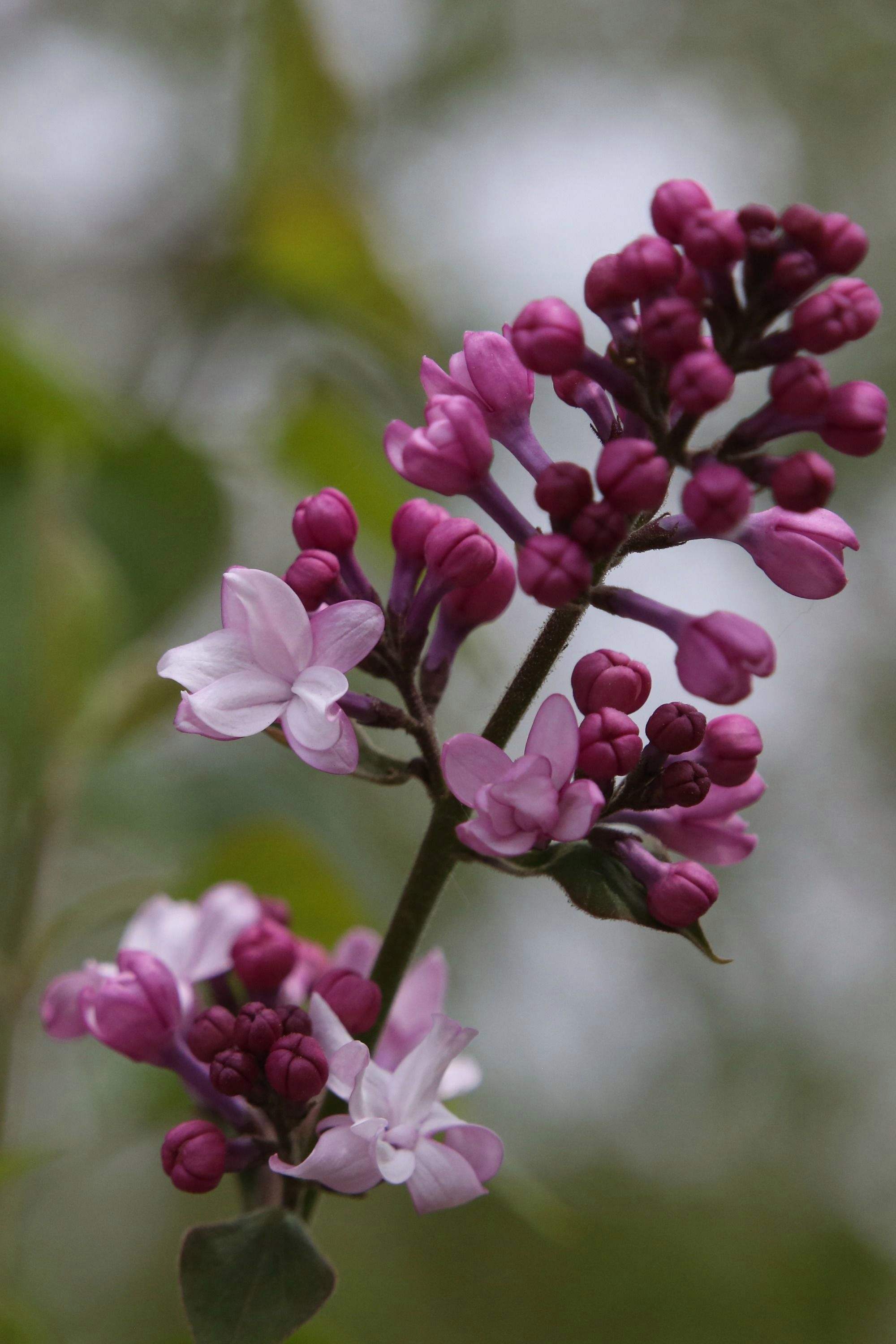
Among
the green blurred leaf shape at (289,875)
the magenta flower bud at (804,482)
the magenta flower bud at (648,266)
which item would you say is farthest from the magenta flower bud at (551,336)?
the green blurred leaf shape at (289,875)

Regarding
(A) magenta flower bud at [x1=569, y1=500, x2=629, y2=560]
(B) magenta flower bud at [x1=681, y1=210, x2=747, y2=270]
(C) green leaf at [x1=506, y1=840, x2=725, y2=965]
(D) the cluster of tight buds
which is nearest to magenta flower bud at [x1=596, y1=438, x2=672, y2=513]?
(A) magenta flower bud at [x1=569, y1=500, x2=629, y2=560]

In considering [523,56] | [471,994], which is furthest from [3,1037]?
[523,56]

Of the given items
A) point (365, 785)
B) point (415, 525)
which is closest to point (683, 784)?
point (415, 525)

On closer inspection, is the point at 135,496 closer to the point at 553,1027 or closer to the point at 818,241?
the point at 818,241

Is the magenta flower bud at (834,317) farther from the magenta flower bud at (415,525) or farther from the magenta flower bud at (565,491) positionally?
the magenta flower bud at (415,525)

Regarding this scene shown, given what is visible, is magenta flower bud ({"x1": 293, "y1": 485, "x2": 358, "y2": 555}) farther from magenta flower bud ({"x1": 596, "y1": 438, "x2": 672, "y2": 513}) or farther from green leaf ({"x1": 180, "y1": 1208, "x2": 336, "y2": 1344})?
green leaf ({"x1": 180, "y1": 1208, "x2": 336, "y2": 1344})

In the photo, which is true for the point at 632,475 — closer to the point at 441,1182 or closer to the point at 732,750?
the point at 732,750
